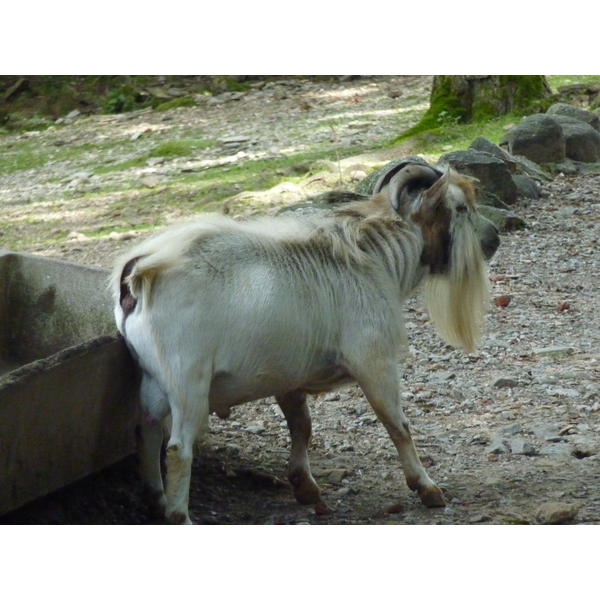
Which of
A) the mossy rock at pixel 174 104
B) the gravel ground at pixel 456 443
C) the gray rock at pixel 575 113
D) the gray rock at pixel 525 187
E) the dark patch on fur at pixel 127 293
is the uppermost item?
the dark patch on fur at pixel 127 293

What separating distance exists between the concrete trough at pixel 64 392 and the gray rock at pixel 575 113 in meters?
7.98

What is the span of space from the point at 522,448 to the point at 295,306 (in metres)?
1.72

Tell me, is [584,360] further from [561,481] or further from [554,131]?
[554,131]

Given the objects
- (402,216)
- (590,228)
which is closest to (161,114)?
(590,228)

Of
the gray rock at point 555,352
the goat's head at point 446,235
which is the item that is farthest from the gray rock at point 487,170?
the goat's head at point 446,235

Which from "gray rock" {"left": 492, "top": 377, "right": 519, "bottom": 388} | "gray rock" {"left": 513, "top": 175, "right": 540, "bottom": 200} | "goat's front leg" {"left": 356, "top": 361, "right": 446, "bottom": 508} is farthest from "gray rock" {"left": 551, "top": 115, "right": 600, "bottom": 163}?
"goat's front leg" {"left": 356, "top": 361, "right": 446, "bottom": 508}

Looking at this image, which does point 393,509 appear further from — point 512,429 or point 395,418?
point 512,429

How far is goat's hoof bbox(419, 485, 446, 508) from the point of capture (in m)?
4.41

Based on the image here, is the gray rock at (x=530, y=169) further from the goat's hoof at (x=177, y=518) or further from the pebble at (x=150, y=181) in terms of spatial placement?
the goat's hoof at (x=177, y=518)

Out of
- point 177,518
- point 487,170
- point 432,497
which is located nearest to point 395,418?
point 432,497

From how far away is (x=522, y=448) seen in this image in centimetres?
505

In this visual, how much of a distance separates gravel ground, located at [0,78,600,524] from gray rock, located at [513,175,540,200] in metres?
1.86

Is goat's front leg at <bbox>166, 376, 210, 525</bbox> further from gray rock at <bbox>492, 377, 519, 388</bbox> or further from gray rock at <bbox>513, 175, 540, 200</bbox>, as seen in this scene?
gray rock at <bbox>513, 175, 540, 200</bbox>

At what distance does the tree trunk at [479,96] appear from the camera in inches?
454
